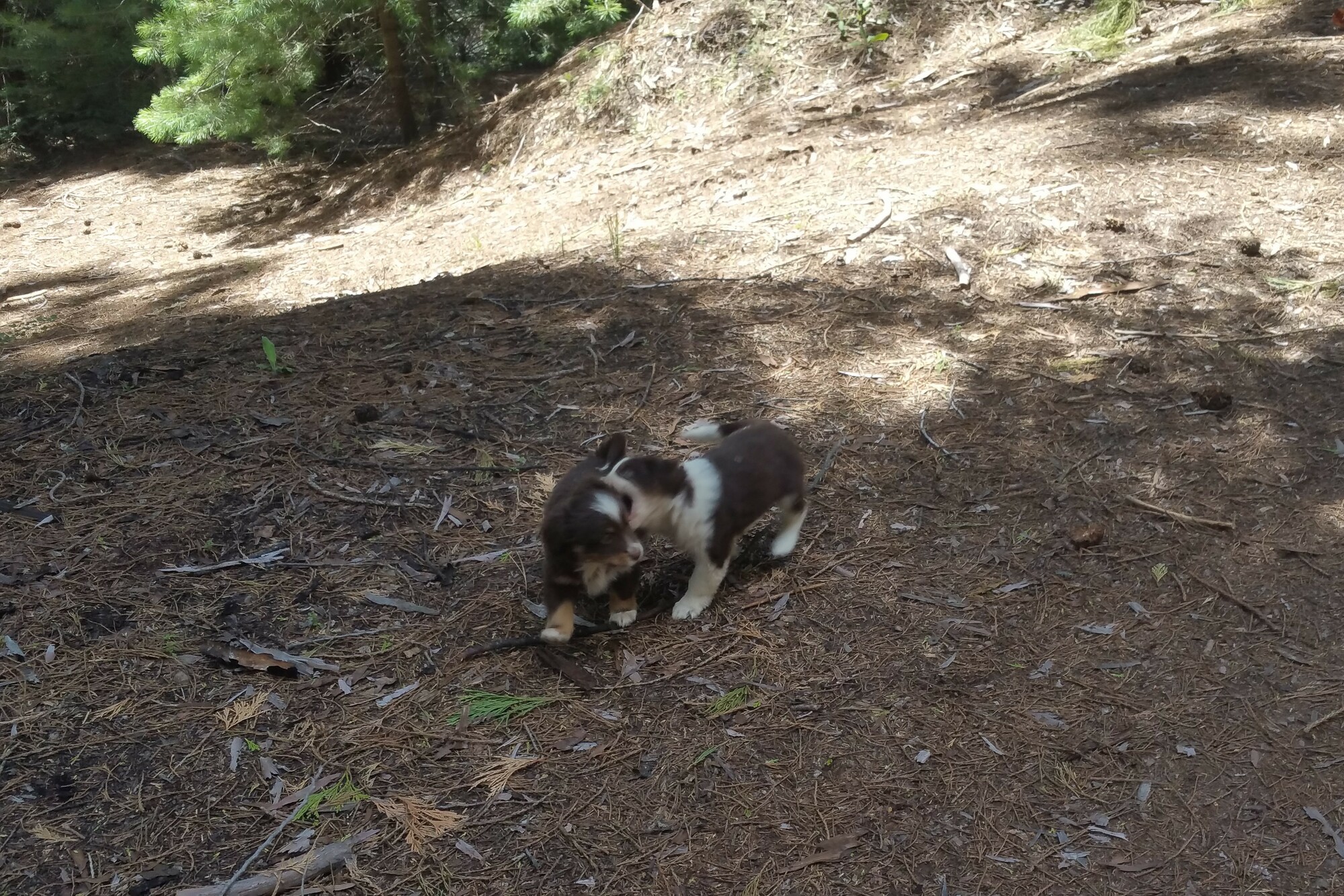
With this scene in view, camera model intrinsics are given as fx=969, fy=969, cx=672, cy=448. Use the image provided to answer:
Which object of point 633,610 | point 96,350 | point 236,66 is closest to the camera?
point 633,610

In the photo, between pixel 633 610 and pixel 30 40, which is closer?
pixel 633 610

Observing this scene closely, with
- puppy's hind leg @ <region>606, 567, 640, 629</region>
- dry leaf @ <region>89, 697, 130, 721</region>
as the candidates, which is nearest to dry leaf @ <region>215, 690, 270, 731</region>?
dry leaf @ <region>89, 697, 130, 721</region>

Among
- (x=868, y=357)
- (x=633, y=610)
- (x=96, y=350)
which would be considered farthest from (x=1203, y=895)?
(x=96, y=350)

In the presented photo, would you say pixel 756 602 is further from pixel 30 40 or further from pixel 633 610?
pixel 30 40

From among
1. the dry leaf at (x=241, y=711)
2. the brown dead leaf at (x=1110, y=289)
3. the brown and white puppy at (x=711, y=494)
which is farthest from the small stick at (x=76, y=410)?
the brown dead leaf at (x=1110, y=289)

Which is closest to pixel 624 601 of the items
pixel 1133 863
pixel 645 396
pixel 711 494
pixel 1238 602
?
pixel 711 494

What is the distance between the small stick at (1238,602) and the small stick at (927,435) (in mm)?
1154

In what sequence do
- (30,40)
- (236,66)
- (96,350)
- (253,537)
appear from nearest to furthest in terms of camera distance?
1. (253,537)
2. (96,350)
3. (236,66)
4. (30,40)

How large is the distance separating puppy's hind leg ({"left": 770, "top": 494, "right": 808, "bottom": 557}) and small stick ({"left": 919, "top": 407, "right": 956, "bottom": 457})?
2.76ft

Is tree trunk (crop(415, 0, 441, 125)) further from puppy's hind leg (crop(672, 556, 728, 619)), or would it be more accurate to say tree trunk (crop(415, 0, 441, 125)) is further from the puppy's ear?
puppy's hind leg (crop(672, 556, 728, 619))

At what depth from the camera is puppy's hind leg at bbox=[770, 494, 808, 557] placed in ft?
13.4

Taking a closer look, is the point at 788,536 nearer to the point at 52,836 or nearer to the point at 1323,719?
the point at 1323,719

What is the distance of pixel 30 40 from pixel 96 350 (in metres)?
9.80

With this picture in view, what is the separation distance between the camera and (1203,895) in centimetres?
273
